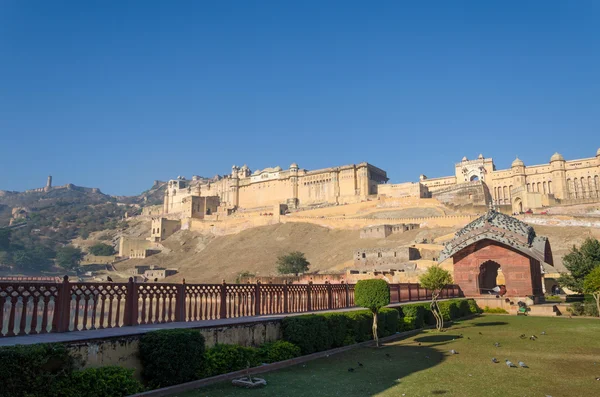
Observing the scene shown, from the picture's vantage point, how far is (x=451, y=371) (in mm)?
8320

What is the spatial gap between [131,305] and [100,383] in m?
2.70

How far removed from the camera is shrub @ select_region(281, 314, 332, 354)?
9.80 metres

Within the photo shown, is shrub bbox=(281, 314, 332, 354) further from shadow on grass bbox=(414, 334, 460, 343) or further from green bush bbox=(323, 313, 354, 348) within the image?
shadow on grass bbox=(414, 334, 460, 343)

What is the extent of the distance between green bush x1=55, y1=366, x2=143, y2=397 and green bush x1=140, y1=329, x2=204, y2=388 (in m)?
0.40

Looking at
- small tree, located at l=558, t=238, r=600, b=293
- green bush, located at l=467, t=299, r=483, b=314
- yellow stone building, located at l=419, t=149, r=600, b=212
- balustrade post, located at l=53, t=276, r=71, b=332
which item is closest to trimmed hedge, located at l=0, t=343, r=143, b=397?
balustrade post, located at l=53, t=276, r=71, b=332

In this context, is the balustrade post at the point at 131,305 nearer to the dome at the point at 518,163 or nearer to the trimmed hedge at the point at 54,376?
the trimmed hedge at the point at 54,376

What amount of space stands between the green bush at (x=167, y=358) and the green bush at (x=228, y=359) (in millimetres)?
388

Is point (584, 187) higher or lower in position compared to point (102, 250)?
higher

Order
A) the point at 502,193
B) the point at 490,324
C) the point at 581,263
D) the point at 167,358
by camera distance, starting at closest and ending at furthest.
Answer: the point at 167,358
the point at 490,324
the point at 581,263
the point at 502,193

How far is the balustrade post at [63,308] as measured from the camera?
736 cm

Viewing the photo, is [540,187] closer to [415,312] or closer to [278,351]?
[415,312]

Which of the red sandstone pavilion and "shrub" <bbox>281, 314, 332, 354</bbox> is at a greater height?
the red sandstone pavilion

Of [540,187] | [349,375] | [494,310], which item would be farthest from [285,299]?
[540,187]

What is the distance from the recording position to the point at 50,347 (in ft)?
18.3
